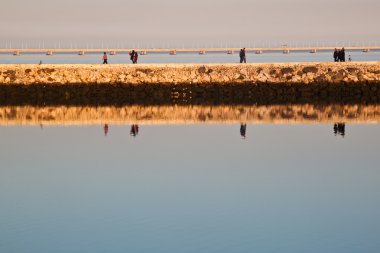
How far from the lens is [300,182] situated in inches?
1076

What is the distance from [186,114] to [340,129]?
8.56 metres

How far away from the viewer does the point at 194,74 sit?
58.8 meters

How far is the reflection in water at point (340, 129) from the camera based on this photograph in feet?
130

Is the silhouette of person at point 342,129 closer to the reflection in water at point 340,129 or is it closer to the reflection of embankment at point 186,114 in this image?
the reflection in water at point 340,129

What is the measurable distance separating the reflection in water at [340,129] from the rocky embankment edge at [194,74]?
51.3 feet

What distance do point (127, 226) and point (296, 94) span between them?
36.5 meters

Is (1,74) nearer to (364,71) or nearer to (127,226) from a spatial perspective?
(364,71)

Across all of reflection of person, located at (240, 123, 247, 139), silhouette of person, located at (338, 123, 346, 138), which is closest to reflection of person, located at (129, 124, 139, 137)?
reflection of person, located at (240, 123, 247, 139)

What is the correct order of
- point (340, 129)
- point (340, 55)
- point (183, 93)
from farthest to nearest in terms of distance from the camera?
point (340, 55) → point (183, 93) → point (340, 129)

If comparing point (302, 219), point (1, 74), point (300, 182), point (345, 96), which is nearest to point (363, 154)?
point (300, 182)

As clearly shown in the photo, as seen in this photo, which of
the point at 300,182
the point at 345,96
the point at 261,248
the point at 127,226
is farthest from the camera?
the point at 345,96

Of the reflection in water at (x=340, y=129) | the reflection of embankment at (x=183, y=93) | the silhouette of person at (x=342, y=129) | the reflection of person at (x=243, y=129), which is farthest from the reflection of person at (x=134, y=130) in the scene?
the reflection of embankment at (x=183, y=93)

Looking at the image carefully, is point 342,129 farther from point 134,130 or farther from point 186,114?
point 186,114

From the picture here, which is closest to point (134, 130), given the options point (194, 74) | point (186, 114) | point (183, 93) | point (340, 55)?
point (186, 114)
